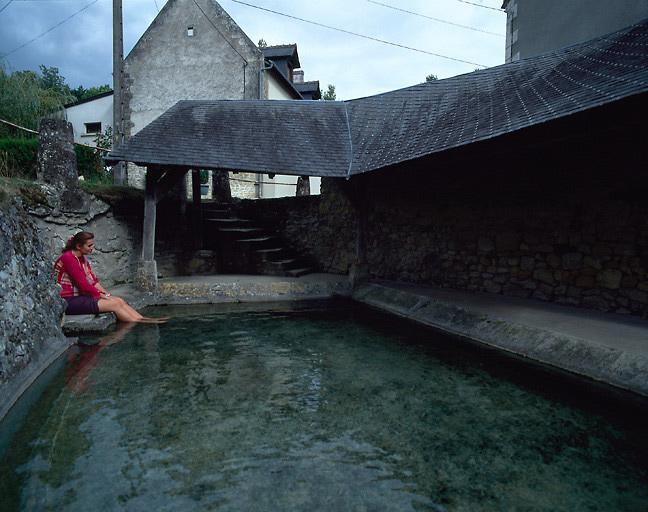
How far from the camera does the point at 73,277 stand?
16.8 ft

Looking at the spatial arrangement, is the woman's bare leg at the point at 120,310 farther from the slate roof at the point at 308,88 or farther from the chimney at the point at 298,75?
the chimney at the point at 298,75

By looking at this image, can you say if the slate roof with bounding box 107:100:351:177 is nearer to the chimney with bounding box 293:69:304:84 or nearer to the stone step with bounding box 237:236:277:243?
the stone step with bounding box 237:236:277:243

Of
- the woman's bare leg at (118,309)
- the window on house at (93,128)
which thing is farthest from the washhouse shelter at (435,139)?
the window on house at (93,128)

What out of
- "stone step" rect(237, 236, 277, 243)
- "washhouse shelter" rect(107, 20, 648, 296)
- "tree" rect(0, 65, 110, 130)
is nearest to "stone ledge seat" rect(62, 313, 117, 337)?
"washhouse shelter" rect(107, 20, 648, 296)

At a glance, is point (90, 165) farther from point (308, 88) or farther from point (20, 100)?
point (308, 88)

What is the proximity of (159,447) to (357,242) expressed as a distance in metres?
6.40

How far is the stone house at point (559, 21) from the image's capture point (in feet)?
25.0

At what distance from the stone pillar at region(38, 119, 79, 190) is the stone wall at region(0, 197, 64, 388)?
1.72m

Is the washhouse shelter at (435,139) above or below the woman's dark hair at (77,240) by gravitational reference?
above

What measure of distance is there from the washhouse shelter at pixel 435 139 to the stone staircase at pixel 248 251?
947mm

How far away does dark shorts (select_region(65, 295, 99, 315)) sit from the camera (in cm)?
523

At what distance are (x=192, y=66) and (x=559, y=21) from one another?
10.8 meters

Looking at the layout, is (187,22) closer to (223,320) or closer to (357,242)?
(357,242)

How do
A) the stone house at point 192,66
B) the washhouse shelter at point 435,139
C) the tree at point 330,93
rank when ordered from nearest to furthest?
the washhouse shelter at point 435,139
the stone house at point 192,66
the tree at point 330,93
